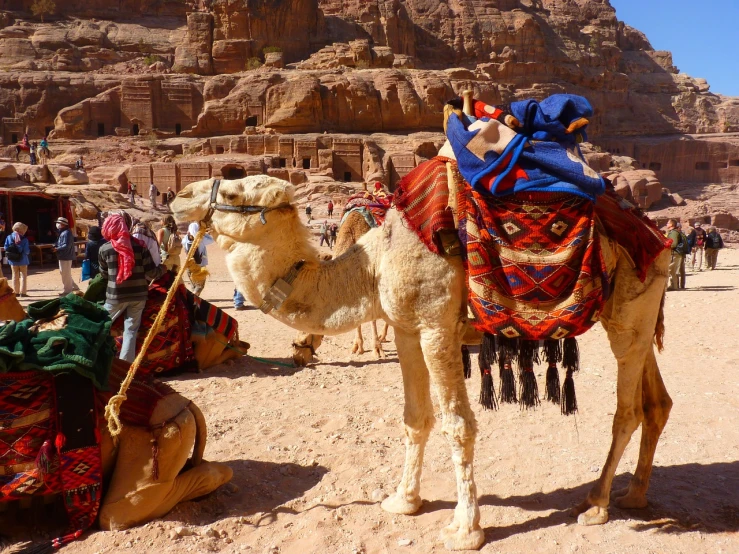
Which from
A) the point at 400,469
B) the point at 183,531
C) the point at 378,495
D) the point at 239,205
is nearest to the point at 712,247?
the point at 400,469

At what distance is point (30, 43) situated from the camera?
60.4 m

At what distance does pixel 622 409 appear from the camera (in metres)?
3.64

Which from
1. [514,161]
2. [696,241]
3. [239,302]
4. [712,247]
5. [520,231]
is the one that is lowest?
[239,302]

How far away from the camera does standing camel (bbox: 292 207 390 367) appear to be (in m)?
7.39

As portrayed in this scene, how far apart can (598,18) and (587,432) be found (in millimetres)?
93090

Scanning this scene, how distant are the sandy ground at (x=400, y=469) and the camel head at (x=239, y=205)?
180cm

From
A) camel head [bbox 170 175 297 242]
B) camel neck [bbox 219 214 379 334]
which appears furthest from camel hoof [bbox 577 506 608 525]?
camel head [bbox 170 175 297 242]

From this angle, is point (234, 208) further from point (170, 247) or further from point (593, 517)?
point (170, 247)

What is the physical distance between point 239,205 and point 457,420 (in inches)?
66.8

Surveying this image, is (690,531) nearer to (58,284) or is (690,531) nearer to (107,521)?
(107,521)

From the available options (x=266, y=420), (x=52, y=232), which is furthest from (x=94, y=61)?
(x=266, y=420)

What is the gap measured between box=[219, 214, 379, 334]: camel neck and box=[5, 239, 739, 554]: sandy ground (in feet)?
4.29

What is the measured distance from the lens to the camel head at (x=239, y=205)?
10.8 feet

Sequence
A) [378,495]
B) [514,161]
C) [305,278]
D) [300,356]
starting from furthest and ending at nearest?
[300,356]
[378,495]
[305,278]
[514,161]
